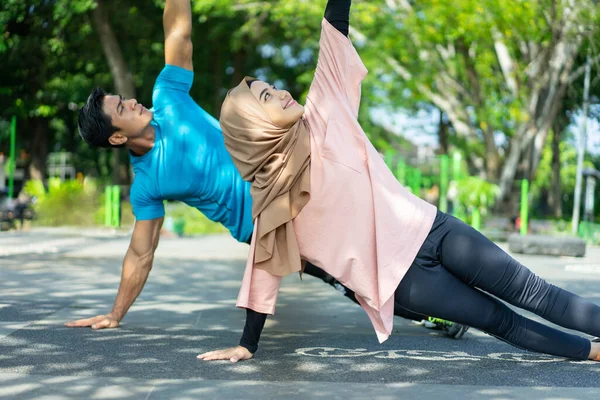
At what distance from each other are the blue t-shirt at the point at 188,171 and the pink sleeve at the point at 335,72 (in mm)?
801

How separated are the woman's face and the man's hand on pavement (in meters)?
2.08

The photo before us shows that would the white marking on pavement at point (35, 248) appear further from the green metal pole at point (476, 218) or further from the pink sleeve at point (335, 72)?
the green metal pole at point (476, 218)

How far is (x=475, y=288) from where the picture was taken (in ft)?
13.0

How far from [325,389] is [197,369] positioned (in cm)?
72

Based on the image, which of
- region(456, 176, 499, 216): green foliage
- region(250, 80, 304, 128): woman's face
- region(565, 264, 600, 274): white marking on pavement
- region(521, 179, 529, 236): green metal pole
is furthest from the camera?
region(521, 179, 529, 236): green metal pole

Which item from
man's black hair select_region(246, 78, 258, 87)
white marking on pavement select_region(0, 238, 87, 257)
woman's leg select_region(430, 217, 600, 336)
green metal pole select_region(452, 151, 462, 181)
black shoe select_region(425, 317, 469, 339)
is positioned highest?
green metal pole select_region(452, 151, 462, 181)

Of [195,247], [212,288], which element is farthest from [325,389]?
[195,247]

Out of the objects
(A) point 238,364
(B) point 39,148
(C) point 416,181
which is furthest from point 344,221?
(B) point 39,148

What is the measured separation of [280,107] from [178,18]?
1481 millimetres

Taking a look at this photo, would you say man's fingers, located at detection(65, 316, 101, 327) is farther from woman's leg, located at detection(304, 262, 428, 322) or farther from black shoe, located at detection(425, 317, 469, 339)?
black shoe, located at detection(425, 317, 469, 339)

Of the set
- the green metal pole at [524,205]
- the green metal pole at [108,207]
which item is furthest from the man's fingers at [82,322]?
the green metal pole at [524,205]

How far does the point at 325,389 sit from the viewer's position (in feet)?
11.6

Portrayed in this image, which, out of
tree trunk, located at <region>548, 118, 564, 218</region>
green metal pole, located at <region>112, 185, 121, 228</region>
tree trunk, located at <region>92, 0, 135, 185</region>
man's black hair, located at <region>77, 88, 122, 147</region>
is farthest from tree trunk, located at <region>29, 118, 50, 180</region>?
man's black hair, located at <region>77, 88, 122, 147</region>

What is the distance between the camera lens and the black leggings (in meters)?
3.79
